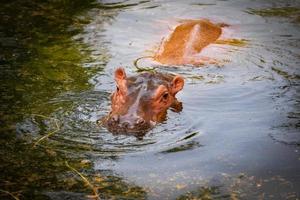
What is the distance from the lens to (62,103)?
7773 millimetres

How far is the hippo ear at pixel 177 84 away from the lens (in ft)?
25.9

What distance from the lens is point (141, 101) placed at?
7.03 m

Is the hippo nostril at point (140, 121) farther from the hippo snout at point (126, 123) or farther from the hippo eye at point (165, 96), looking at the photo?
the hippo eye at point (165, 96)

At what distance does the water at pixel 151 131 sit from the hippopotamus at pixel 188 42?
231 millimetres

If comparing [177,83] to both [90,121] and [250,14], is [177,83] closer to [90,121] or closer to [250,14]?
[90,121]

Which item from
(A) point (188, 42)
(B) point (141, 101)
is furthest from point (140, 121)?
(A) point (188, 42)

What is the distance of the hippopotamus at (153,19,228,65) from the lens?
965 cm

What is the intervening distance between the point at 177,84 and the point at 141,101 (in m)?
1.08

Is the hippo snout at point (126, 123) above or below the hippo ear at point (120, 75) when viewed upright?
below

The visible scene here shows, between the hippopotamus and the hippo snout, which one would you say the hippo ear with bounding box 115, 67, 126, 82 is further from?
the hippopotamus

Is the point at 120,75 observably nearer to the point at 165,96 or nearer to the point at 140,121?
the point at 165,96

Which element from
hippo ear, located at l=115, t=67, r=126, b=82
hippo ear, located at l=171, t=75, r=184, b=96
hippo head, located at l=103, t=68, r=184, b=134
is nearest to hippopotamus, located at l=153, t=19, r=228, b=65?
hippo ear, located at l=171, t=75, r=184, b=96

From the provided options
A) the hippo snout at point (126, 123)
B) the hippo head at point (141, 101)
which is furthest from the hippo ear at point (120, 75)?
the hippo snout at point (126, 123)

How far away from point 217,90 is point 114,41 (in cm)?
309
